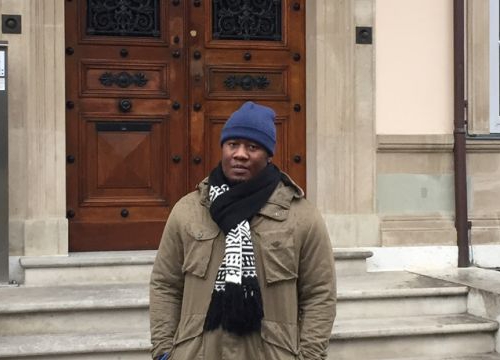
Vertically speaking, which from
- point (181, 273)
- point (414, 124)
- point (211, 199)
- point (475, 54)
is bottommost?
point (181, 273)

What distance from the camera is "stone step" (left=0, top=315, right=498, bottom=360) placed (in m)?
4.89

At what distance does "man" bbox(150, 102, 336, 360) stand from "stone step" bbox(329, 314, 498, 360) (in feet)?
7.60

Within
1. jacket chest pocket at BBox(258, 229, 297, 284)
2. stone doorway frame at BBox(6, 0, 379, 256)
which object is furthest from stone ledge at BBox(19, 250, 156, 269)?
jacket chest pocket at BBox(258, 229, 297, 284)

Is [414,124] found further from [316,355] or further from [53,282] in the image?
[316,355]

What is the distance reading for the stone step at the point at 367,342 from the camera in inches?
193

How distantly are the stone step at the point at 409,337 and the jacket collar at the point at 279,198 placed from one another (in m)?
2.38

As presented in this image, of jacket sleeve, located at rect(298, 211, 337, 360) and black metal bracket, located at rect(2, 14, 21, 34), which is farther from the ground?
black metal bracket, located at rect(2, 14, 21, 34)

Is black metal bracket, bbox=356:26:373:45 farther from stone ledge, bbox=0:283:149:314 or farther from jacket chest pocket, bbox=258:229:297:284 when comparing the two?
jacket chest pocket, bbox=258:229:297:284

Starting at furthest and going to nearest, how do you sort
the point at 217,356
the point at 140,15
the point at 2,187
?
the point at 140,15
the point at 2,187
the point at 217,356

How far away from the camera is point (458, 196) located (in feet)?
22.5

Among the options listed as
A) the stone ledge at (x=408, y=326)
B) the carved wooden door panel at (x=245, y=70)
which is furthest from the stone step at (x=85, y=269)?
the stone ledge at (x=408, y=326)

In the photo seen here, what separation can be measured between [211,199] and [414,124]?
4.21 m

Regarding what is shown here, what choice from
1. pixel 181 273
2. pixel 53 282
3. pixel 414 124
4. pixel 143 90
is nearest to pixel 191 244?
pixel 181 273

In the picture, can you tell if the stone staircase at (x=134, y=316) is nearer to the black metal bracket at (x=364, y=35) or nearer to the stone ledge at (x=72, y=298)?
the stone ledge at (x=72, y=298)
